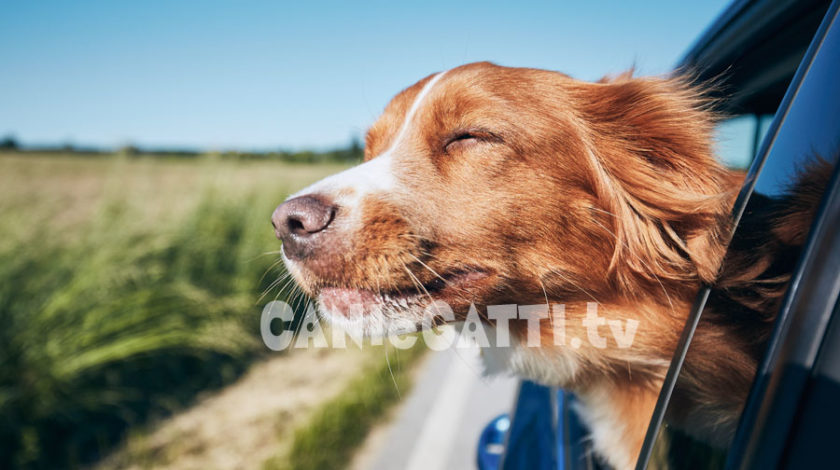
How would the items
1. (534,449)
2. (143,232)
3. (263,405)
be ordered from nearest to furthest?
(534,449)
(263,405)
(143,232)

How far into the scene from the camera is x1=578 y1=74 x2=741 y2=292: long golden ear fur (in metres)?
1.34

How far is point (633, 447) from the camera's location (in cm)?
127

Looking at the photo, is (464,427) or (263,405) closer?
(464,427)

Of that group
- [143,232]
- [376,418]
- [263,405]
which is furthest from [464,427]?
[143,232]

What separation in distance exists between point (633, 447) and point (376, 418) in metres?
3.40

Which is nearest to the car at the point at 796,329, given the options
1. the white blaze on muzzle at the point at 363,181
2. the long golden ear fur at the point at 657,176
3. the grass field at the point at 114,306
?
the long golden ear fur at the point at 657,176

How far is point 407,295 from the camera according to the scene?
1489 mm

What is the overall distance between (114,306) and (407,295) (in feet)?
13.2

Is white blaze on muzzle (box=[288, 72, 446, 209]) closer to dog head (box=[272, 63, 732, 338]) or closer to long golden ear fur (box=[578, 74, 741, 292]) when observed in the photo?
dog head (box=[272, 63, 732, 338])

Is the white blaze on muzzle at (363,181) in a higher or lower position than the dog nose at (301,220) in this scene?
higher

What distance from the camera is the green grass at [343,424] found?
3.56 meters

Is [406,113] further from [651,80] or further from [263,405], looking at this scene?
[263,405]

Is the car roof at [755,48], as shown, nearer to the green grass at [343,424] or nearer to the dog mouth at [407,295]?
the dog mouth at [407,295]

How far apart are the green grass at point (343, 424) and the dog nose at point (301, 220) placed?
1629 millimetres
